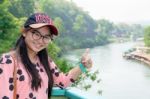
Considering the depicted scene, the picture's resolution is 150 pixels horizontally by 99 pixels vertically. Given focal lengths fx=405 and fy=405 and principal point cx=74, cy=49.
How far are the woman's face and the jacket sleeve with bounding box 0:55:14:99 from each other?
0.30 ft

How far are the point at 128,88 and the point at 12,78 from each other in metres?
17.1

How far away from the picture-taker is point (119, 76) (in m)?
21.0

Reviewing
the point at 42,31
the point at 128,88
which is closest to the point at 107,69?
the point at 128,88

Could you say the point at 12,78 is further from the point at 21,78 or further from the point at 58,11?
the point at 58,11

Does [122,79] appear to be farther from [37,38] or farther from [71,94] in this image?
[37,38]

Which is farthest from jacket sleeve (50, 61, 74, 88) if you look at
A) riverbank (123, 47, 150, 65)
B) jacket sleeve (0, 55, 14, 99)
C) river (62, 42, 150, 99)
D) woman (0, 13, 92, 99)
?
riverbank (123, 47, 150, 65)

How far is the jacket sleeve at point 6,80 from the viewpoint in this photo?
970mm

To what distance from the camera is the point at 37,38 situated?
103 cm

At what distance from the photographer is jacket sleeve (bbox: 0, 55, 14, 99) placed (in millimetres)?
970

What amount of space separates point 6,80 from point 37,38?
0.45 feet

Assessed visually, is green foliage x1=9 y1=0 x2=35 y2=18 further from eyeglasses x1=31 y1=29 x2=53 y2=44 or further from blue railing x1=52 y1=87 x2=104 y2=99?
eyeglasses x1=31 y1=29 x2=53 y2=44

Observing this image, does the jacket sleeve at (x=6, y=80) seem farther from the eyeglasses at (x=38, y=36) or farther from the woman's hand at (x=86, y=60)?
the woman's hand at (x=86, y=60)

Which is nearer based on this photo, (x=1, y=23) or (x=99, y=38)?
(x=1, y=23)

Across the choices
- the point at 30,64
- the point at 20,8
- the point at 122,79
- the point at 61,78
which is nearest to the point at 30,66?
the point at 30,64
